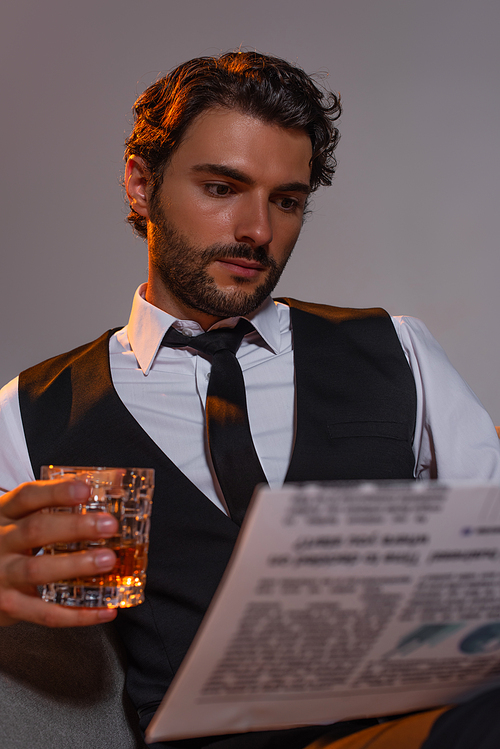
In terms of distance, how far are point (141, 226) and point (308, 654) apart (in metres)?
1.35

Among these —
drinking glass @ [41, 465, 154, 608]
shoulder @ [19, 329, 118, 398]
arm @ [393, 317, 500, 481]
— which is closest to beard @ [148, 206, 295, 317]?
shoulder @ [19, 329, 118, 398]

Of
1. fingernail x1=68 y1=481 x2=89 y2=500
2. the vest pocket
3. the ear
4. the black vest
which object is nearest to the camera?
fingernail x1=68 y1=481 x2=89 y2=500

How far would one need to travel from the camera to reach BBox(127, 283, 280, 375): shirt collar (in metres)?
1.26

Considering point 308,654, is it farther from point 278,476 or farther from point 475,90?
point 475,90

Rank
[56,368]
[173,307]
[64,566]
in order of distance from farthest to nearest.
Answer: [173,307] < [56,368] < [64,566]

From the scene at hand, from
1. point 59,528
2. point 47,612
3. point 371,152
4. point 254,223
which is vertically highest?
point 371,152

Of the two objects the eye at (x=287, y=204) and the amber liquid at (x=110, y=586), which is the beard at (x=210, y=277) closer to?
the eye at (x=287, y=204)

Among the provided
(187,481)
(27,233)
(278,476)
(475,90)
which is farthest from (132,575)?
(475,90)

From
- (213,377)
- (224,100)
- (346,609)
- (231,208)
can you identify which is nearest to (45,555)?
(346,609)

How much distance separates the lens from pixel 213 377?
45.5 inches

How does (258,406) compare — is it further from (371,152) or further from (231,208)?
(371,152)

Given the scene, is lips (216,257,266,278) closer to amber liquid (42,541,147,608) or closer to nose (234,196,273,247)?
nose (234,196,273,247)

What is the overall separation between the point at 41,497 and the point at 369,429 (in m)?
0.67

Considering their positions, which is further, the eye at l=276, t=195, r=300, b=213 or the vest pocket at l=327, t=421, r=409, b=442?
the eye at l=276, t=195, r=300, b=213
